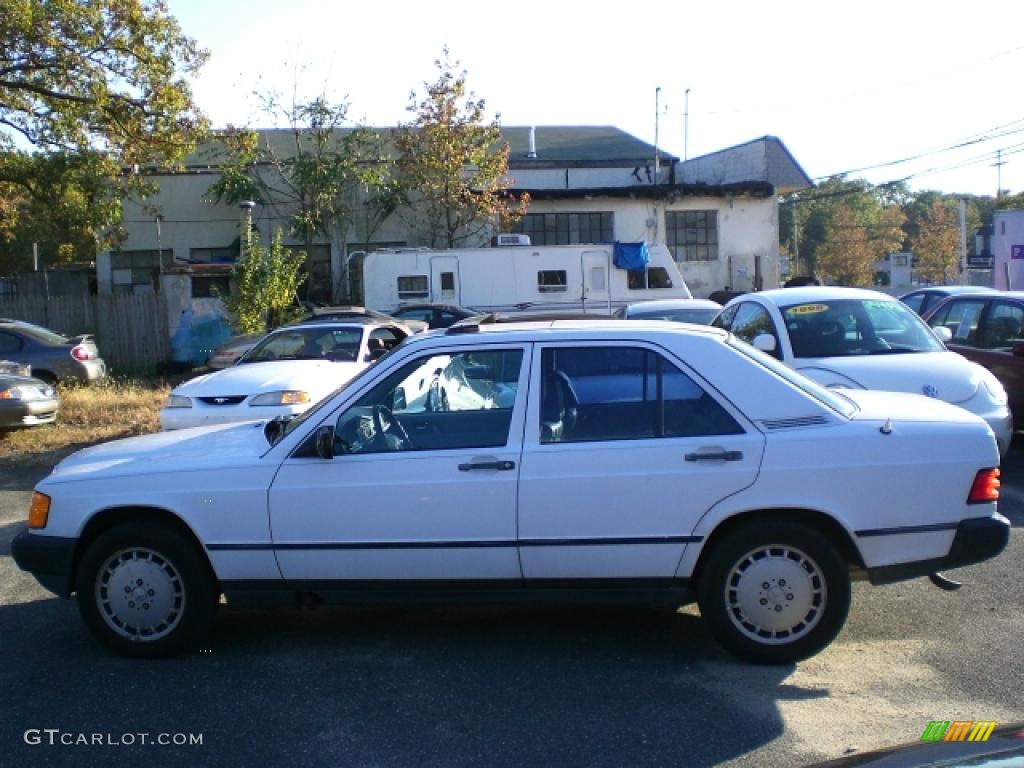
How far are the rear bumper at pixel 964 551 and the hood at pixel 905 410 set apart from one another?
1.68ft

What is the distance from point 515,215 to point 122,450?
76.0 ft

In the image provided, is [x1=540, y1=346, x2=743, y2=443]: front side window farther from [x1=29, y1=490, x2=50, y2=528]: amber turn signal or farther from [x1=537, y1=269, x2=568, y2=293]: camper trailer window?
[x1=537, y1=269, x2=568, y2=293]: camper trailer window

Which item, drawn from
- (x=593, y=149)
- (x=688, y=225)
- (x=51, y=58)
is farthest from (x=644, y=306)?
(x=593, y=149)

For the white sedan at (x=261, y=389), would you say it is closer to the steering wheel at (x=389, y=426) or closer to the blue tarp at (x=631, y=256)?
the steering wheel at (x=389, y=426)

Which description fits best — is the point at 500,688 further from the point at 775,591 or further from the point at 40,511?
the point at 40,511

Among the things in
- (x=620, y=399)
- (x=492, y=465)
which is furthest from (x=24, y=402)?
(x=620, y=399)

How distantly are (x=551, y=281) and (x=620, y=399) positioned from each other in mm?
17598

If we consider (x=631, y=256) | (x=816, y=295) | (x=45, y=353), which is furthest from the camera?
(x=631, y=256)

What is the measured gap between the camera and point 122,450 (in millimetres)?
5535

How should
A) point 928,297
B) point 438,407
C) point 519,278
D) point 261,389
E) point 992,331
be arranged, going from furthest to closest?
point 519,278
point 928,297
point 992,331
point 261,389
point 438,407

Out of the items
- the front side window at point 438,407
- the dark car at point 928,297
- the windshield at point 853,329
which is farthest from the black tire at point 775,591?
the dark car at point 928,297

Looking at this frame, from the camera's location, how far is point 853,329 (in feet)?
30.1

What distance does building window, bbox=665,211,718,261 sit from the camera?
3039 cm

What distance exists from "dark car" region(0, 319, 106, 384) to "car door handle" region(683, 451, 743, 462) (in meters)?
14.4
